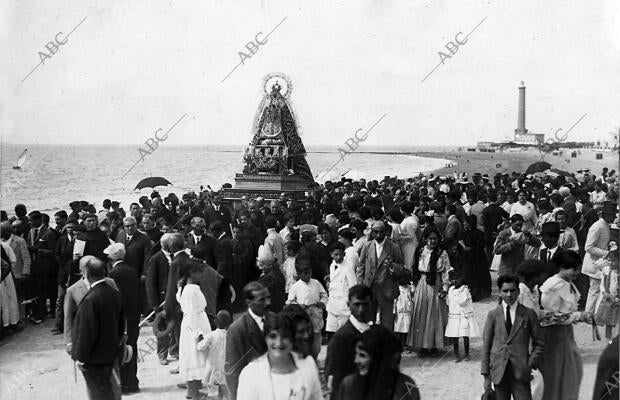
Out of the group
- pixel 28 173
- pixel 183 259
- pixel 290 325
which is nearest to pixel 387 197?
pixel 183 259

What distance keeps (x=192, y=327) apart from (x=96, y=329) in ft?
4.63

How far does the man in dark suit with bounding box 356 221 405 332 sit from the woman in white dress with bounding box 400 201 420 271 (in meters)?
1.69

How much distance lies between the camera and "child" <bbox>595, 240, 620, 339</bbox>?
8.22 metres

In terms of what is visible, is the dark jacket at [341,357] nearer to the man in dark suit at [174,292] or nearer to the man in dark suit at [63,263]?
the man in dark suit at [174,292]

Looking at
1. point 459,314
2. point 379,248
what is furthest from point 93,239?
point 459,314

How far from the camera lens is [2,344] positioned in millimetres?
9602

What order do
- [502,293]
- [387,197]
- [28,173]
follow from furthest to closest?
1. [28,173]
2. [387,197]
3. [502,293]

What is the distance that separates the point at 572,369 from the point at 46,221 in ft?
26.9

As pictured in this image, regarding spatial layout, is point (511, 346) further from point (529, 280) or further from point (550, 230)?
point (550, 230)

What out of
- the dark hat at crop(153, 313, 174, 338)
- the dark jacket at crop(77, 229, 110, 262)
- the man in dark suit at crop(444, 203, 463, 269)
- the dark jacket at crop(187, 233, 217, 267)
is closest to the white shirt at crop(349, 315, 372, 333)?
the dark hat at crop(153, 313, 174, 338)

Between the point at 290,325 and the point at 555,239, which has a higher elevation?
the point at 555,239

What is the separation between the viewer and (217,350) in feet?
23.6

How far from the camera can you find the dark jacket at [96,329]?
5.86 metres

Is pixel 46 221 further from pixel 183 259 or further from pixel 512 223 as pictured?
pixel 512 223
